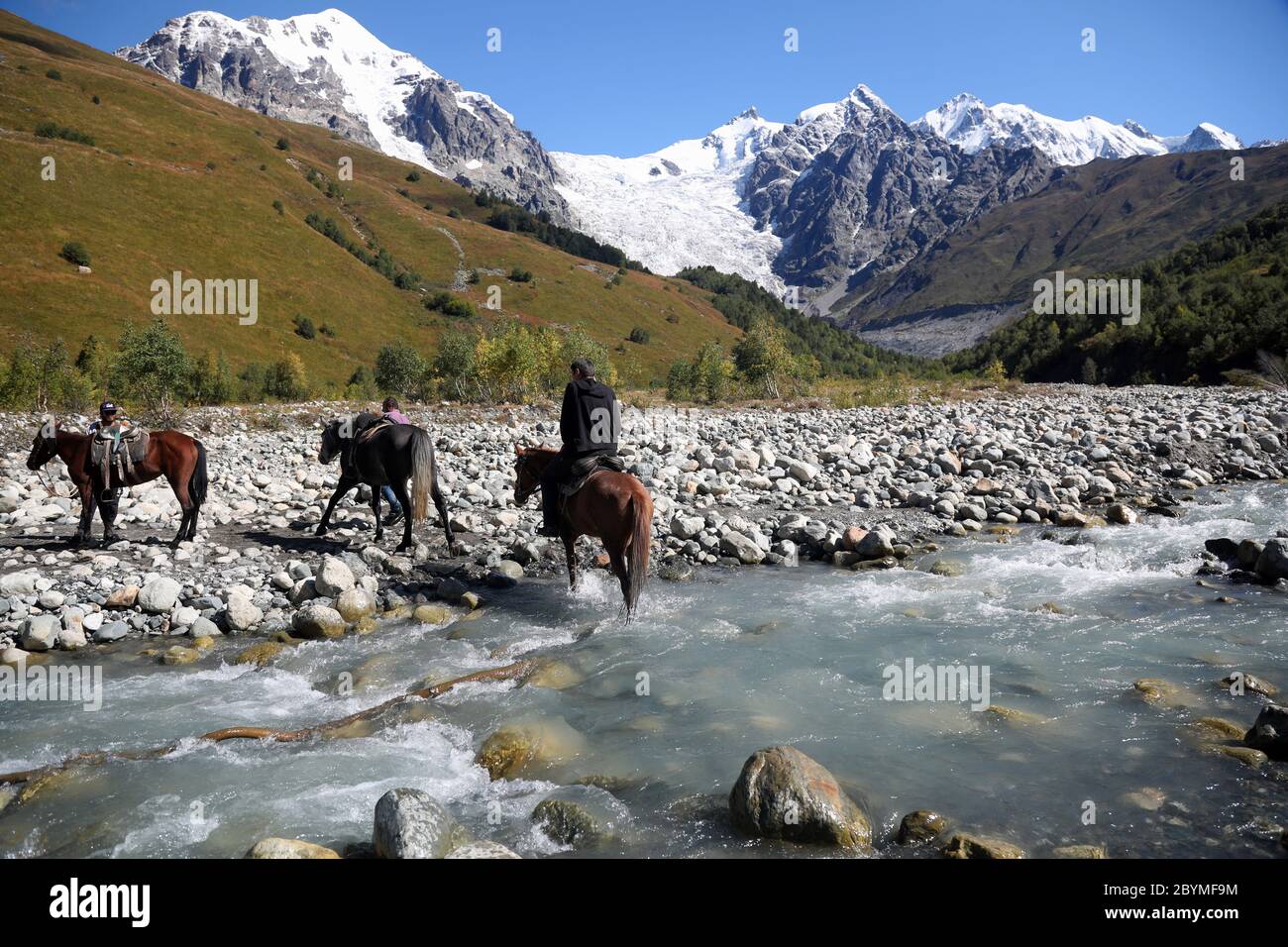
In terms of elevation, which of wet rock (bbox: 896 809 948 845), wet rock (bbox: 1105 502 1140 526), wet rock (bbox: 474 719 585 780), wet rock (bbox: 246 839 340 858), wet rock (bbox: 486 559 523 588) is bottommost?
wet rock (bbox: 474 719 585 780)

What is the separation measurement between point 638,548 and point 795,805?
468 centimetres

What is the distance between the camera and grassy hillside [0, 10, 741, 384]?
251 feet

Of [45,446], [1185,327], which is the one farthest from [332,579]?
[1185,327]

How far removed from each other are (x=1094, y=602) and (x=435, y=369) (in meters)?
53.3

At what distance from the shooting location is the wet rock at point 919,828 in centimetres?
449

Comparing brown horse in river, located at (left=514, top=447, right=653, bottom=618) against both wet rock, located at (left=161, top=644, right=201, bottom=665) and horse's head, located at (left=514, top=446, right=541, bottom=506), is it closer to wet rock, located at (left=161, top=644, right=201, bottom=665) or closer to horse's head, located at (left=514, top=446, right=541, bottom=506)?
horse's head, located at (left=514, top=446, right=541, bottom=506)

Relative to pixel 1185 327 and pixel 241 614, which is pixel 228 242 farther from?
pixel 1185 327

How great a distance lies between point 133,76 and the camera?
507ft

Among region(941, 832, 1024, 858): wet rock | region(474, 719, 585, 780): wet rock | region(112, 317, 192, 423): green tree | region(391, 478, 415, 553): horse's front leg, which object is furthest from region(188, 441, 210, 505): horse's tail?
region(112, 317, 192, 423): green tree

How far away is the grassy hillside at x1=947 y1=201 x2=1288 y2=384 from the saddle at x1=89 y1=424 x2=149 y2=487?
224ft

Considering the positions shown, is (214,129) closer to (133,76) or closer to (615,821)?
(133,76)

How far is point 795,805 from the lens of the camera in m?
4.47
